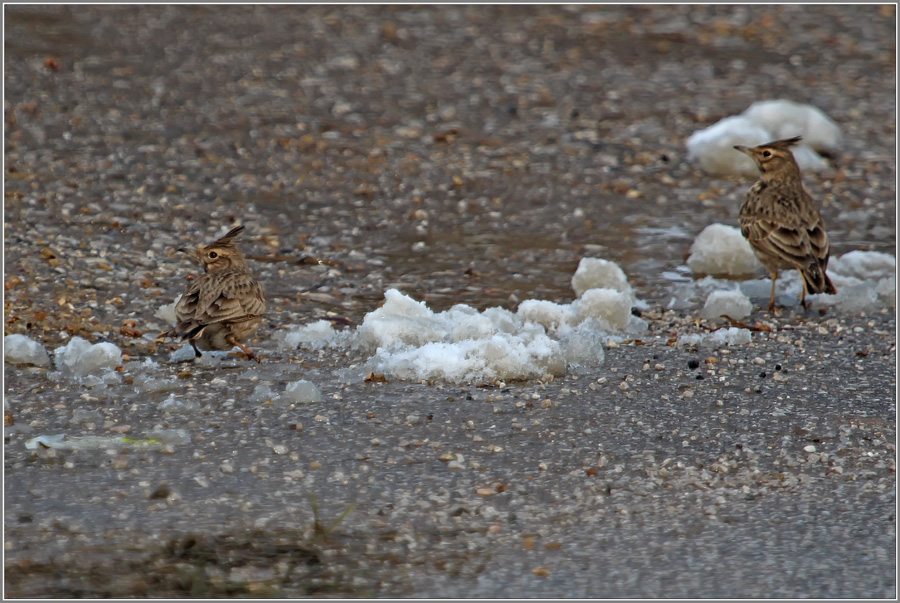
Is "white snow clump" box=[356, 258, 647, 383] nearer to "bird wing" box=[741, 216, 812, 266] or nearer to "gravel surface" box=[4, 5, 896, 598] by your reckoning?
"gravel surface" box=[4, 5, 896, 598]

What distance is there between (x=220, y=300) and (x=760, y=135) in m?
6.96

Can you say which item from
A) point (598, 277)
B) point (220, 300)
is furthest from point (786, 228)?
point (220, 300)

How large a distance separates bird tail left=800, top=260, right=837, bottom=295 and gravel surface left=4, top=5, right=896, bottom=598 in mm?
225

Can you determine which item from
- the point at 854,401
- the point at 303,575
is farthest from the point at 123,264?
the point at 854,401

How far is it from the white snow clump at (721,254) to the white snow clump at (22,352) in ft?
16.8

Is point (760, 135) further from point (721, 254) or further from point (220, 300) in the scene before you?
point (220, 300)

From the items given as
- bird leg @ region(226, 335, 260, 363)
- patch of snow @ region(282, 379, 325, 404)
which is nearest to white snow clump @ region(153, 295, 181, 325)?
bird leg @ region(226, 335, 260, 363)

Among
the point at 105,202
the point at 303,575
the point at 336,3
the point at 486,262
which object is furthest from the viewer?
the point at 336,3

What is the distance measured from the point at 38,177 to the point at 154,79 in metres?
3.60

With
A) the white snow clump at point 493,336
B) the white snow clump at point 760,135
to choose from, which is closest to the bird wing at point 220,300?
the white snow clump at point 493,336

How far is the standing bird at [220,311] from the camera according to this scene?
6.75 metres

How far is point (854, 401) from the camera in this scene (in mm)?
6516

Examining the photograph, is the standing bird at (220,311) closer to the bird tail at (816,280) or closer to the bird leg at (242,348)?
the bird leg at (242,348)

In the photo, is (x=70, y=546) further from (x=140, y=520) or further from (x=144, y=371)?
(x=144, y=371)
